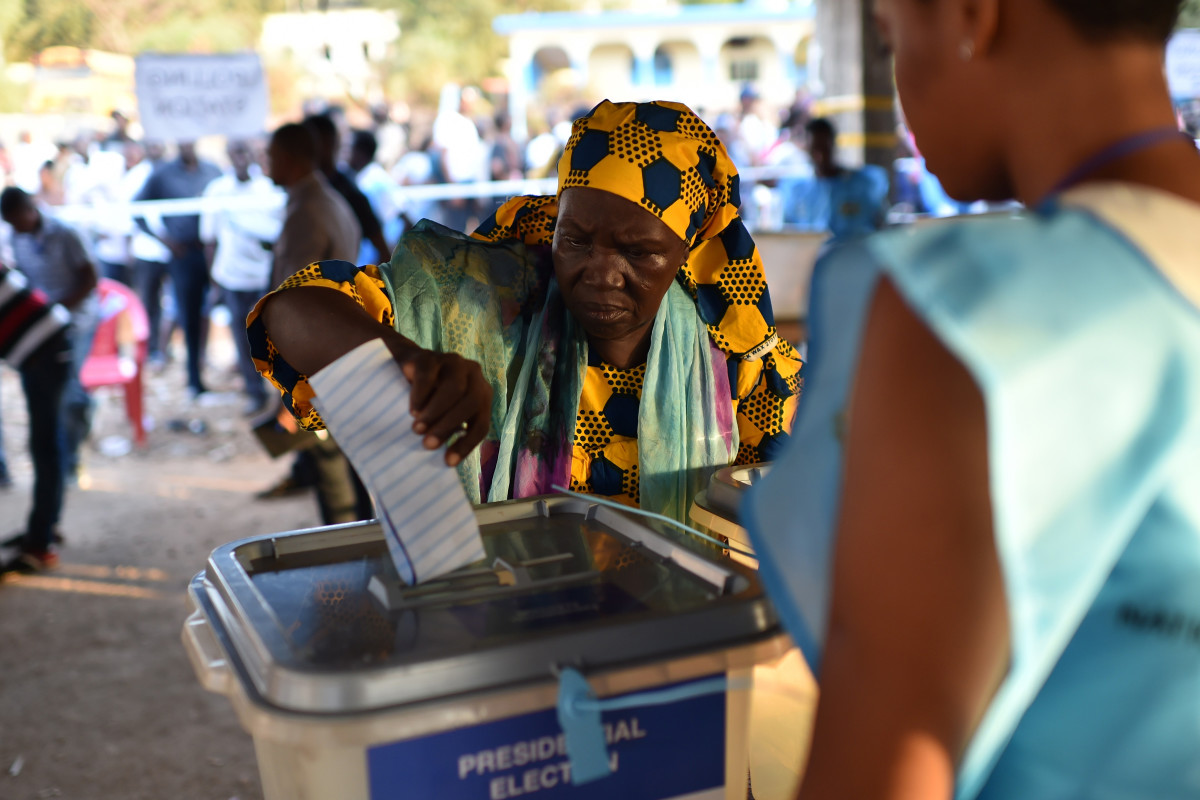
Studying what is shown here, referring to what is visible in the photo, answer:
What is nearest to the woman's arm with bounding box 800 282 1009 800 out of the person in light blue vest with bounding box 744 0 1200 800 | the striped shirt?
the person in light blue vest with bounding box 744 0 1200 800

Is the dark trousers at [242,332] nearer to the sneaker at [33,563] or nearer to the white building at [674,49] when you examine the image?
the sneaker at [33,563]

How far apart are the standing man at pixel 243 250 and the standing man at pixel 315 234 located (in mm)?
2161

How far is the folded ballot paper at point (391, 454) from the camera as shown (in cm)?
90

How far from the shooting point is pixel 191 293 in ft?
22.7

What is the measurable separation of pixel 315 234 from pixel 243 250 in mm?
2768

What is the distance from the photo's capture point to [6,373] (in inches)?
336

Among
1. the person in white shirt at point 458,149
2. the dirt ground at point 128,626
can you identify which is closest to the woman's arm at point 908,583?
the dirt ground at point 128,626

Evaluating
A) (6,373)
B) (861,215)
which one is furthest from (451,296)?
(6,373)

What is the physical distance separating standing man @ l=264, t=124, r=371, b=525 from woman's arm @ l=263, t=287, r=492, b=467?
2.53 metres

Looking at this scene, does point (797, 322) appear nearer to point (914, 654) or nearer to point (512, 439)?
point (512, 439)

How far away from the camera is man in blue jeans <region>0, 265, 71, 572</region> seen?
12.6 ft

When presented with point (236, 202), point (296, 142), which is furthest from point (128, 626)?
point (236, 202)

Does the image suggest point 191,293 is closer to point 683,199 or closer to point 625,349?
point 625,349

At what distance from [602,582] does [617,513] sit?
0.20m
